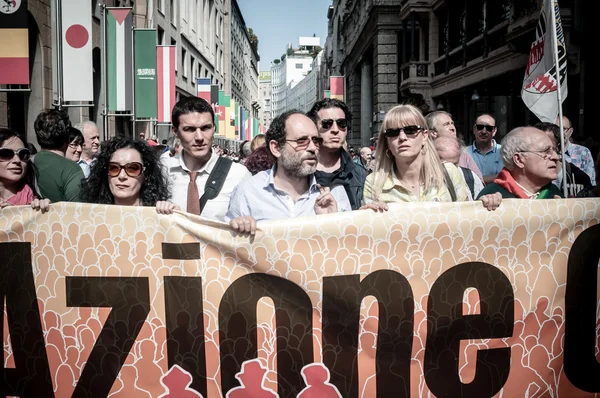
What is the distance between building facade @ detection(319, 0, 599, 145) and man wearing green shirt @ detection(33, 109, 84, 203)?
423 cm

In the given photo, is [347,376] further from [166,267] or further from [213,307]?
[166,267]

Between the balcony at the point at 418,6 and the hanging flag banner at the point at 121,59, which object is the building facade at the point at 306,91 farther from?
the hanging flag banner at the point at 121,59

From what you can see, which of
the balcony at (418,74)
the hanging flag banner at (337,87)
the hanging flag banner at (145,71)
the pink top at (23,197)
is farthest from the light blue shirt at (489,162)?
the hanging flag banner at (337,87)

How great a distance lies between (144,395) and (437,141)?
3.30 m

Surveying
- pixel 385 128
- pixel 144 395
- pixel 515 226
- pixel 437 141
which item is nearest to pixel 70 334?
pixel 144 395

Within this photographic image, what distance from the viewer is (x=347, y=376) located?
303 centimetres

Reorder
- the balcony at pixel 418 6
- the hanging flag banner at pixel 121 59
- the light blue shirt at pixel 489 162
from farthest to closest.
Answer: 1. the balcony at pixel 418 6
2. the hanging flag banner at pixel 121 59
3. the light blue shirt at pixel 489 162

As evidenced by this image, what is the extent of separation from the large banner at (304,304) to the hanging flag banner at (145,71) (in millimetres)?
11427

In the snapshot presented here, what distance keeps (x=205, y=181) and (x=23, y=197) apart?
46.6 inches

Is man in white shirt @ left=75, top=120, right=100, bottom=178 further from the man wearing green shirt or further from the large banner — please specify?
the large banner

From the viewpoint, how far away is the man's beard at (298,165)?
3426 mm

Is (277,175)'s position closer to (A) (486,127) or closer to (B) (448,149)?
(B) (448,149)

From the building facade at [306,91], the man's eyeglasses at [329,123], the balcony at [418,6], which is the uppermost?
the building facade at [306,91]

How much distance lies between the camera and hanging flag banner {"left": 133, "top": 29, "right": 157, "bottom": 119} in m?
14.0
